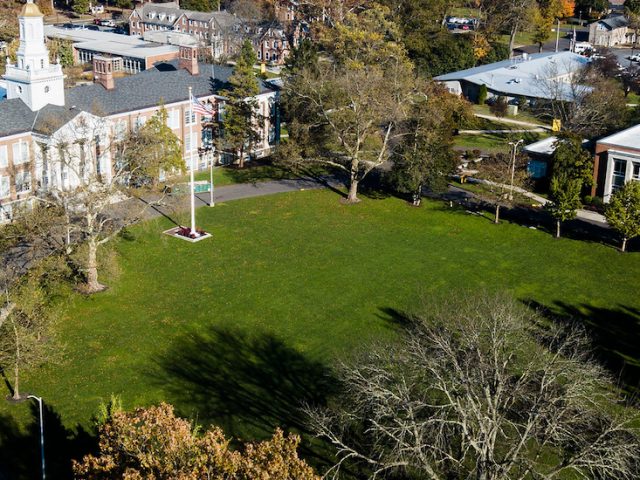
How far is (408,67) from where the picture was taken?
318 feet

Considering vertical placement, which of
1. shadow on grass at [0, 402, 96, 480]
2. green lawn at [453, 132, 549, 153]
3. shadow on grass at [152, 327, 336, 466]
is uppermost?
green lawn at [453, 132, 549, 153]

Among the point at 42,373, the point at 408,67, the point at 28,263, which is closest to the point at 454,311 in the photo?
the point at 42,373


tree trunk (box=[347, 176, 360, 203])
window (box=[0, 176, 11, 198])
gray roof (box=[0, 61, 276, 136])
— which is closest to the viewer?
window (box=[0, 176, 11, 198])

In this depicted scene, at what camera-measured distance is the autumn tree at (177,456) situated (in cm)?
2720

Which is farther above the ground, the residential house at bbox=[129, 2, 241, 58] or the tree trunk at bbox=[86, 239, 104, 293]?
the residential house at bbox=[129, 2, 241, 58]

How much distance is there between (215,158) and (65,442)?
4506 cm

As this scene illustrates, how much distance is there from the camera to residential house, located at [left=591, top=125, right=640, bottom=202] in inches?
2795

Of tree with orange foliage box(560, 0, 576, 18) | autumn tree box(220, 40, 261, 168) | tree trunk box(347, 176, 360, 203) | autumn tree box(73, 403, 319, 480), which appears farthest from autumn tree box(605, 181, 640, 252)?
tree with orange foliage box(560, 0, 576, 18)

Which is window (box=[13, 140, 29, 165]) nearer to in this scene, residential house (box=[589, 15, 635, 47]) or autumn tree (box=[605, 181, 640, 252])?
autumn tree (box=[605, 181, 640, 252])

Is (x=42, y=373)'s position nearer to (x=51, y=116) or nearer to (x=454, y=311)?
(x=454, y=311)

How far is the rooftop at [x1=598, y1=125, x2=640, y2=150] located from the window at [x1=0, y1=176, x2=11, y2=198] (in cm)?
4803

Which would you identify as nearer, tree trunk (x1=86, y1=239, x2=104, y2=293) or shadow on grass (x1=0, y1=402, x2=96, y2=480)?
shadow on grass (x1=0, y1=402, x2=96, y2=480)

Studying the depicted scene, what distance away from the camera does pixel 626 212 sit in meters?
62.2

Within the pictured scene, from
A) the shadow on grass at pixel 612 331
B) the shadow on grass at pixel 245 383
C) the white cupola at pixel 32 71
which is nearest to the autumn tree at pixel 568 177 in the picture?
the shadow on grass at pixel 612 331
